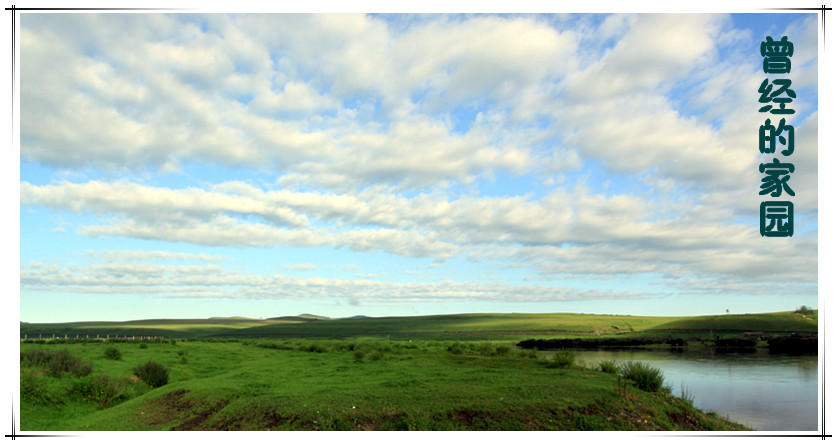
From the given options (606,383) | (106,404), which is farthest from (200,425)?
(606,383)

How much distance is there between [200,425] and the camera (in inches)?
715

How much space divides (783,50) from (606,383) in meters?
15.0

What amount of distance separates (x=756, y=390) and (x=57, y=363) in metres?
42.7

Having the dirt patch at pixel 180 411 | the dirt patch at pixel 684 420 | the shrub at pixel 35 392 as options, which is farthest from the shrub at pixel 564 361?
the shrub at pixel 35 392

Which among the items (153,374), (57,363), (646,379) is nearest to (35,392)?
(57,363)

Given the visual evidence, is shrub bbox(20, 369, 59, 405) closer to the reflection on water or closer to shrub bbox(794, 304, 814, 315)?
the reflection on water

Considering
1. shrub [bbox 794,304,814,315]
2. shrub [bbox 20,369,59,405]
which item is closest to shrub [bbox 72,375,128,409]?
shrub [bbox 20,369,59,405]

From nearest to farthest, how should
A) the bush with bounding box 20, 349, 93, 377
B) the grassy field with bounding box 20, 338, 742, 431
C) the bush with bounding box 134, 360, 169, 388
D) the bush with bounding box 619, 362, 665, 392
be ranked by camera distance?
the grassy field with bounding box 20, 338, 742, 431 → the bush with bounding box 619, 362, 665, 392 → the bush with bounding box 20, 349, 93, 377 → the bush with bounding box 134, 360, 169, 388

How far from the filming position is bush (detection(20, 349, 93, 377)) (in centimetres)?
2895

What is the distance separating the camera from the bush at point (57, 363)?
95.0 feet

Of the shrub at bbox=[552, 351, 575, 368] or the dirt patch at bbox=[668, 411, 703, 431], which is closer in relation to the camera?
the dirt patch at bbox=[668, 411, 703, 431]

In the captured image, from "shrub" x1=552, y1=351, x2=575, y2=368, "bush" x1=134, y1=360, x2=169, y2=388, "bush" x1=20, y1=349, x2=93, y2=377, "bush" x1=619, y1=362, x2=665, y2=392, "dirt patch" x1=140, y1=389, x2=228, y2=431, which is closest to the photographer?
"dirt patch" x1=140, y1=389, x2=228, y2=431

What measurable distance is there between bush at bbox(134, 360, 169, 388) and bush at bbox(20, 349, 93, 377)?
2774 millimetres
